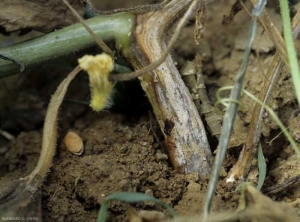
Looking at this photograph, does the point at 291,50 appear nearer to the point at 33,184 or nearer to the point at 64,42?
the point at 64,42

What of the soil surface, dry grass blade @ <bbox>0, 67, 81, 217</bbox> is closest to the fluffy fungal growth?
dry grass blade @ <bbox>0, 67, 81, 217</bbox>

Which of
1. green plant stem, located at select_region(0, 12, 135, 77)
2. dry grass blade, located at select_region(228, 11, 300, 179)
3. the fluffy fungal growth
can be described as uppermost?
green plant stem, located at select_region(0, 12, 135, 77)

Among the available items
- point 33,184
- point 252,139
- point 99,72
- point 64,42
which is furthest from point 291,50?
point 33,184

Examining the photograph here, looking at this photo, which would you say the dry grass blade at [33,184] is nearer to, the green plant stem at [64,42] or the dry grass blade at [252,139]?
the green plant stem at [64,42]

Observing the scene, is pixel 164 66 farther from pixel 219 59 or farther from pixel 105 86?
pixel 219 59

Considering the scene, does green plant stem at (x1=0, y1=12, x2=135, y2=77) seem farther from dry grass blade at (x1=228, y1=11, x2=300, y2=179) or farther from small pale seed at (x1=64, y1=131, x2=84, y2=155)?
dry grass blade at (x1=228, y1=11, x2=300, y2=179)

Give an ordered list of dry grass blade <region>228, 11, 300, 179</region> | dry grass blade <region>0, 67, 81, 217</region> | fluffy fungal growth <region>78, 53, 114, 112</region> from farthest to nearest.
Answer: dry grass blade <region>228, 11, 300, 179</region>
dry grass blade <region>0, 67, 81, 217</region>
fluffy fungal growth <region>78, 53, 114, 112</region>

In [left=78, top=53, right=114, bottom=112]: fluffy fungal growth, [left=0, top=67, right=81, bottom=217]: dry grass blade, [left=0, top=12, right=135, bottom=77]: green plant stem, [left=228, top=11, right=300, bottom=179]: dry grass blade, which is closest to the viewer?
[left=78, top=53, right=114, bottom=112]: fluffy fungal growth
